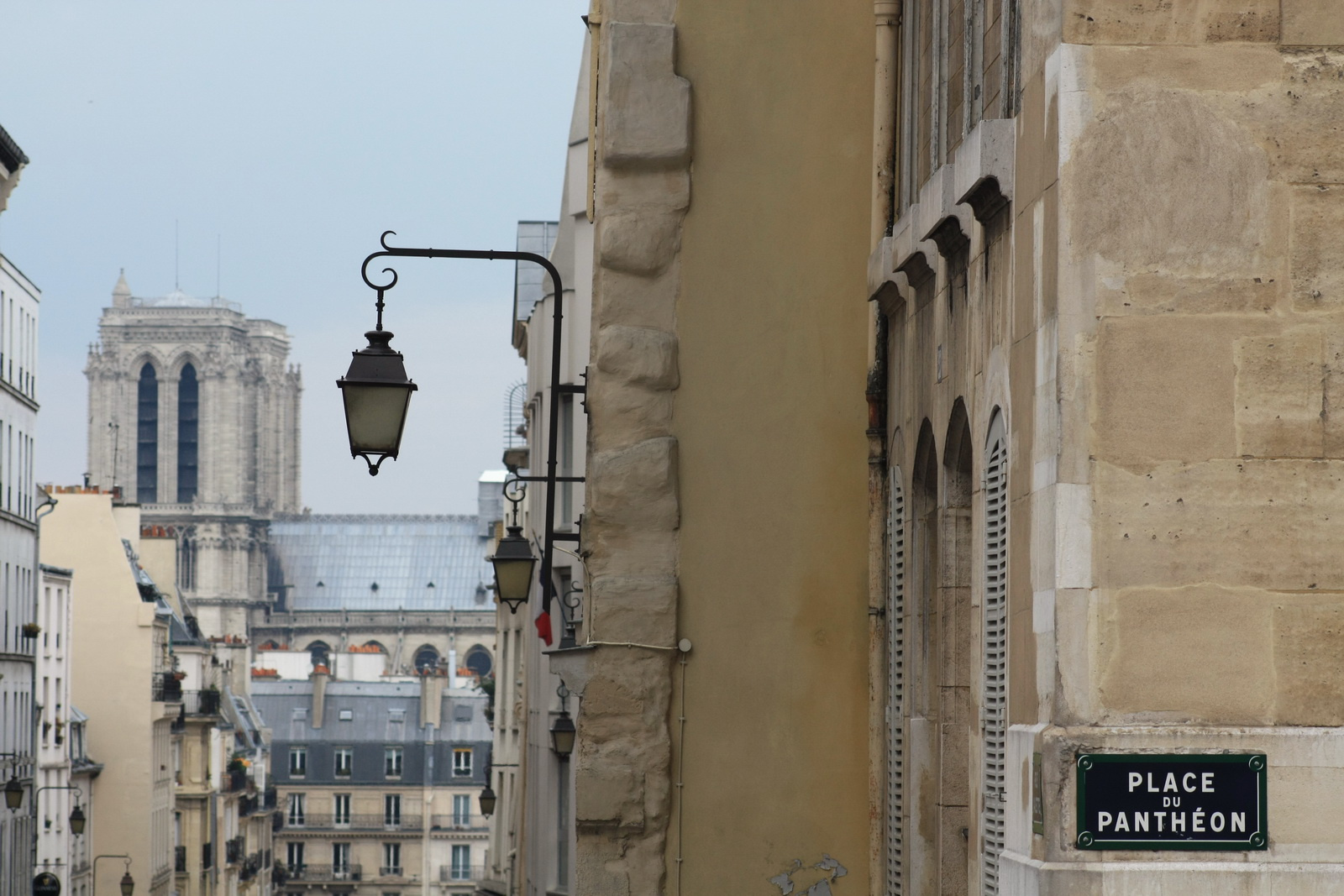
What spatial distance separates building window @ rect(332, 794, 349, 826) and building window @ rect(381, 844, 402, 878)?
69.1 inches

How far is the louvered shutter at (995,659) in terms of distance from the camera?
622cm

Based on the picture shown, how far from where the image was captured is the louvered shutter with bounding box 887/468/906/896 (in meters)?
8.05

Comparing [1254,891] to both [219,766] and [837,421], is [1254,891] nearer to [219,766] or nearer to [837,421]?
[837,421]

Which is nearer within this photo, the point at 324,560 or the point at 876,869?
the point at 876,869

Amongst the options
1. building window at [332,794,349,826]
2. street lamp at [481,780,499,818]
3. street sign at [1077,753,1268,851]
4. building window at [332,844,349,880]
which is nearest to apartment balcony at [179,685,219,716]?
building window at [332,844,349,880]

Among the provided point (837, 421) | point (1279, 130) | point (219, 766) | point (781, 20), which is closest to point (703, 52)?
point (781, 20)

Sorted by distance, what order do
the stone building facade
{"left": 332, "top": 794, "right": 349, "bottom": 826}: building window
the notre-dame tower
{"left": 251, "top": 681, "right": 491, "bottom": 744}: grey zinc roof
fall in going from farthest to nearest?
the notre-dame tower < {"left": 251, "top": 681, "right": 491, "bottom": 744}: grey zinc roof < {"left": 332, "top": 794, "right": 349, "bottom": 826}: building window < the stone building facade

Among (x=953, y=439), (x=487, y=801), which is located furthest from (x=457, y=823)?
(x=953, y=439)

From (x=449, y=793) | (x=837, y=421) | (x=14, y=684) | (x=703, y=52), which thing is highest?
(x=703, y=52)

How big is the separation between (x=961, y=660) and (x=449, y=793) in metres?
82.6

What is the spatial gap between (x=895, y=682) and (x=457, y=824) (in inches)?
3192

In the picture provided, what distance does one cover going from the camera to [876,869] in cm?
832

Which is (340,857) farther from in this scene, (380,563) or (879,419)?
(879,419)

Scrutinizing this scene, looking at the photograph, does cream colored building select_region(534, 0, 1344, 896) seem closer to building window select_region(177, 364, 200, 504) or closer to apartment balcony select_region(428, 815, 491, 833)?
apartment balcony select_region(428, 815, 491, 833)
